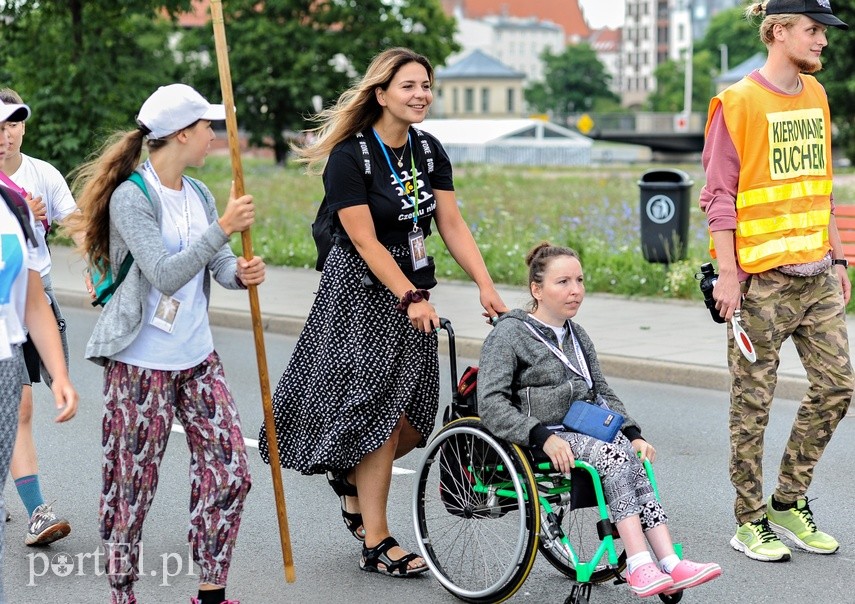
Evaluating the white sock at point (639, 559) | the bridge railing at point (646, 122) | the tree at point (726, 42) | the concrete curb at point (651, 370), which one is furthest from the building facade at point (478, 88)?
the white sock at point (639, 559)

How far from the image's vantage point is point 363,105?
4926mm

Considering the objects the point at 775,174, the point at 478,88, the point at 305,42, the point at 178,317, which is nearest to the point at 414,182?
the point at 178,317

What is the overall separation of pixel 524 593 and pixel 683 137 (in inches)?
2791

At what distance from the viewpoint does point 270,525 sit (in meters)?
5.89

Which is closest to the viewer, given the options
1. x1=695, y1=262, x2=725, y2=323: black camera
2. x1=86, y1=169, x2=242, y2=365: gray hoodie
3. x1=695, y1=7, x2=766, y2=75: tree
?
x1=86, y1=169, x2=242, y2=365: gray hoodie

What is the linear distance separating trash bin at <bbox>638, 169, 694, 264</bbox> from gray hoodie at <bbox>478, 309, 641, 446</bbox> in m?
8.07

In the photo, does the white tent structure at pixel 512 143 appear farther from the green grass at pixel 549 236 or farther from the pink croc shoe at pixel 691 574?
the pink croc shoe at pixel 691 574

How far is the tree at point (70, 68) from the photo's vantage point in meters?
20.2

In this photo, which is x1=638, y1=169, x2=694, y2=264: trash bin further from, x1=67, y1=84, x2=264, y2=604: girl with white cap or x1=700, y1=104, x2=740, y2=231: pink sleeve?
x1=67, y1=84, x2=264, y2=604: girl with white cap

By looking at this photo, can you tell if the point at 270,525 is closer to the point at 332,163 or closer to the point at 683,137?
the point at 332,163

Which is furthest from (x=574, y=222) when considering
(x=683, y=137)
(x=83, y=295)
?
(x=683, y=137)

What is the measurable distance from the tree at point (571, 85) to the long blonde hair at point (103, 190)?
12733cm

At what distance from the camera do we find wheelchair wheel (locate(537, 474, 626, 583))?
4.42 metres

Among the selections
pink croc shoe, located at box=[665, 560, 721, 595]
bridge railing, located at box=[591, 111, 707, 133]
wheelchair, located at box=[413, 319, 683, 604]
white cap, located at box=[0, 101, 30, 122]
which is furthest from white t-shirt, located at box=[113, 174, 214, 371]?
bridge railing, located at box=[591, 111, 707, 133]
